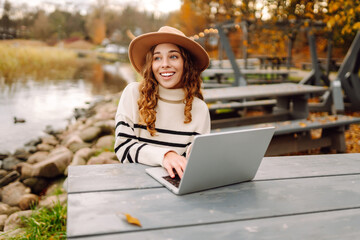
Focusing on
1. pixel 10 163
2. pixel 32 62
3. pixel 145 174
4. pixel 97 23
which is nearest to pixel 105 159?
pixel 10 163

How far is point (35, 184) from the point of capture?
14.1ft

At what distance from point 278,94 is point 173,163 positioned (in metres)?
3.16

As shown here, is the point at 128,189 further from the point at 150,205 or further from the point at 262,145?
the point at 262,145

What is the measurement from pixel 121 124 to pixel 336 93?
4.32 m

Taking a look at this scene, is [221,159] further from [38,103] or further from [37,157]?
[38,103]

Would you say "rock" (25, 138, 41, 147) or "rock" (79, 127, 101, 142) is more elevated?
"rock" (79, 127, 101, 142)

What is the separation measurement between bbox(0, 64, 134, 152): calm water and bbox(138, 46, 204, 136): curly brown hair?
4.98 metres

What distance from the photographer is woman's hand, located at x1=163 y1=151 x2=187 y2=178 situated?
1501 millimetres

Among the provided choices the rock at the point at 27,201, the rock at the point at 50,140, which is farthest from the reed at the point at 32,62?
the rock at the point at 27,201

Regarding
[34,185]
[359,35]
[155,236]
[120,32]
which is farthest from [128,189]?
[120,32]

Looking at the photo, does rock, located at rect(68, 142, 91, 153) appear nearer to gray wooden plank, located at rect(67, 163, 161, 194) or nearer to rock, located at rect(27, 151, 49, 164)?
rock, located at rect(27, 151, 49, 164)

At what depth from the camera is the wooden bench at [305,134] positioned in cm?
413

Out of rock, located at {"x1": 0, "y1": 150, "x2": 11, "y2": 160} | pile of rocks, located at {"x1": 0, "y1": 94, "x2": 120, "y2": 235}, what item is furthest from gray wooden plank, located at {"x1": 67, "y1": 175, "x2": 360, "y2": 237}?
rock, located at {"x1": 0, "y1": 150, "x2": 11, "y2": 160}

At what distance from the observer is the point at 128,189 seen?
1359 millimetres
